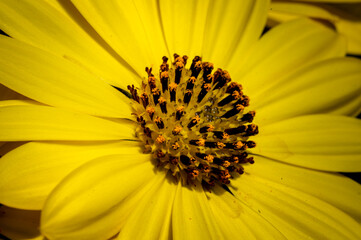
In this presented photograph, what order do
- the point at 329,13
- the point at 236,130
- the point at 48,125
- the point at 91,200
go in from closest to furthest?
the point at 91,200, the point at 48,125, the point at 236,130, the point at 329,13

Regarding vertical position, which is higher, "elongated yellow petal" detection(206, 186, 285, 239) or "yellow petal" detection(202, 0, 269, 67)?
"yellow petal" detection(202, 0, 269, 67)

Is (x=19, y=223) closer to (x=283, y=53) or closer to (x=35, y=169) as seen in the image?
(x=35, y=169)

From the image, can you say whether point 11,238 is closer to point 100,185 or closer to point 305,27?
point 100,185

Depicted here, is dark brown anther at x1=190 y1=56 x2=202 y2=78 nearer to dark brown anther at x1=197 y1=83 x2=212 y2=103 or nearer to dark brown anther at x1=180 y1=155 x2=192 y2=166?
dark brown anther at x1=197 y1=83 x2=212 y2=103

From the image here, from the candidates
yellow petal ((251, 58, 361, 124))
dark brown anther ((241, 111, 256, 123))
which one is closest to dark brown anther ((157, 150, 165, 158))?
dark brown anther ((241, 111, 256, 123))

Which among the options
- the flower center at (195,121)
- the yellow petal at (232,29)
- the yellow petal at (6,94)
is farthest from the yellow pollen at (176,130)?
the yellow petal at (6,94)

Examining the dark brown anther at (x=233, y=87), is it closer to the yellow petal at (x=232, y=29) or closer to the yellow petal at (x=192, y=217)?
the yellow petal at (x=232, y=29)

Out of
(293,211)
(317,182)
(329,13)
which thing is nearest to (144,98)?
(293,211)
